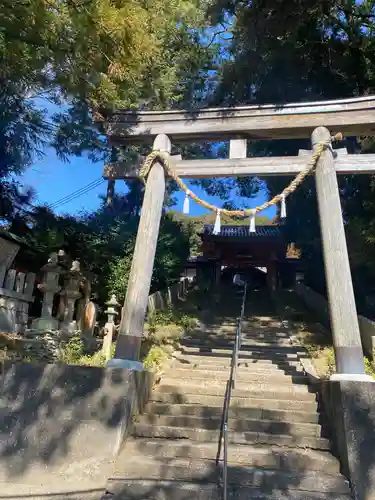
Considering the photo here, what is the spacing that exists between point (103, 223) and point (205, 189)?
21.8 feet

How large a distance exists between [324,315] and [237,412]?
8.56 metres

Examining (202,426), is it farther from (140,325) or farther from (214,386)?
(140,325)

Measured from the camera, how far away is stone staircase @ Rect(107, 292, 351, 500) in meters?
4.26

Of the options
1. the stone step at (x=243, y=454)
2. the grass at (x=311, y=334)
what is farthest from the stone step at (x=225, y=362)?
the stone step at (x=243, y=454)

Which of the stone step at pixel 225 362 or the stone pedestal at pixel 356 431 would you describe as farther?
the stone step at pixel 225 362

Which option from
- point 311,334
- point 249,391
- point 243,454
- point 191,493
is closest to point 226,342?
point 311,334

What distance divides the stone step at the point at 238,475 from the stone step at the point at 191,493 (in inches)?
3.0

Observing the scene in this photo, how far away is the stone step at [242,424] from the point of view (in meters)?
5.24

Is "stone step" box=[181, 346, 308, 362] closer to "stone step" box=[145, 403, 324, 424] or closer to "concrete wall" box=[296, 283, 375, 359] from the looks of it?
"concrete wall" box=[296, 283, 375, 359]

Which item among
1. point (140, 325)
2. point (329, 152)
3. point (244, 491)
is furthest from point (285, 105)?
point (244, 491)

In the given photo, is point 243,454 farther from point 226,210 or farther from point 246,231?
point 246,231

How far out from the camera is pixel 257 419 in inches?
218

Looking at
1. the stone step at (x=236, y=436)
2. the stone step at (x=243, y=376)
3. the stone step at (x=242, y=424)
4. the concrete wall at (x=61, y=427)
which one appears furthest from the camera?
the stone step at (x=243, y=376)

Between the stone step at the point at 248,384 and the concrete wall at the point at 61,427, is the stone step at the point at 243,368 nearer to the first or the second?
the stone step at the point at 248,384
